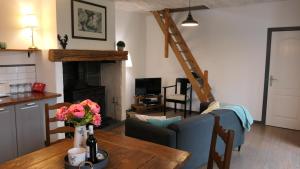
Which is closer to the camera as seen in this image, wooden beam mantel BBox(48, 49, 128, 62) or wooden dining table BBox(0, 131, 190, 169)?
wooden dining table BBox(0, 131, 190, 169)

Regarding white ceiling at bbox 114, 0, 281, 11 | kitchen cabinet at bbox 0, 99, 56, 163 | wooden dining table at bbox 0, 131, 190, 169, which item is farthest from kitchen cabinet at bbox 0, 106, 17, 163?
white ceiling at bbox 114, 0, 281, 11

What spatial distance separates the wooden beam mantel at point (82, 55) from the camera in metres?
3.41

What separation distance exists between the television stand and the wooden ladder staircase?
114 centimetres

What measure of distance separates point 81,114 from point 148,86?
4.53 meters

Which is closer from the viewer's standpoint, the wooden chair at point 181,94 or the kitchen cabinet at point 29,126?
the kitchen cabinet at point 29,126

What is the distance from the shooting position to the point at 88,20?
13.0 feet

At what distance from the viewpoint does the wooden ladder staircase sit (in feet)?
16.7

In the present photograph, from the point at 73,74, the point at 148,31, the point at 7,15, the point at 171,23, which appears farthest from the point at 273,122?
the point at 7,15

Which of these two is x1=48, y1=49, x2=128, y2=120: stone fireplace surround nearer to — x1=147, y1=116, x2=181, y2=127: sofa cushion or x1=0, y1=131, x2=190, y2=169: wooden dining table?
x1=147, y1=116, x2=181, y2=127: sofa cushion

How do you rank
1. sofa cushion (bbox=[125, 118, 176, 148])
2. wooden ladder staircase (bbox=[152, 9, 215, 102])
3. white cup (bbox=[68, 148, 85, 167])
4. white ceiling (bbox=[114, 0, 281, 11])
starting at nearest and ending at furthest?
white cup (bbox=[68, 148, 85, 167]) < sofa cushion (bbox=[125, 118, 176, 148]) < white ceiling (bbox=[114, 0, 281, 11]) < wooden ladder staircase (bbox=[152, 9, 215, 102])

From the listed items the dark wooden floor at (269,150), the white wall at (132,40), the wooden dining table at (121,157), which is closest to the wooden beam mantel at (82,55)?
the white wall at (132,40)

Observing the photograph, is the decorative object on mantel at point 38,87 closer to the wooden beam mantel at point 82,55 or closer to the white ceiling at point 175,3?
the wooden beam mantel at point 82,55

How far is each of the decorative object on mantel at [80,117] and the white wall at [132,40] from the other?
4214 millimetres

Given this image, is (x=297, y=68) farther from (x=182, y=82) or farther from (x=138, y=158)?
(x=138, y=158)
